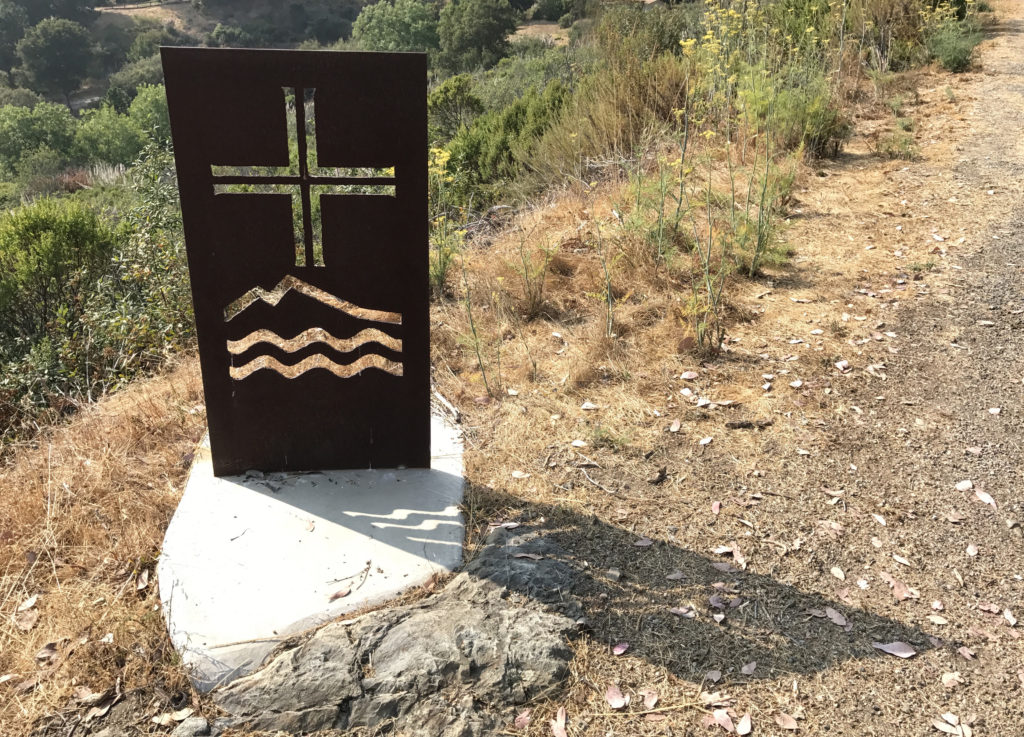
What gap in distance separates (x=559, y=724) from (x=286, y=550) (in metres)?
1.11

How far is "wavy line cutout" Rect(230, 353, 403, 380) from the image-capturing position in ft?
9.41

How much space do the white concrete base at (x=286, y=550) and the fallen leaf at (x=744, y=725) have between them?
1003 mm

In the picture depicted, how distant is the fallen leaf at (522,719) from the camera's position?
1999mm

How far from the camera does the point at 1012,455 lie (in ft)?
10.3

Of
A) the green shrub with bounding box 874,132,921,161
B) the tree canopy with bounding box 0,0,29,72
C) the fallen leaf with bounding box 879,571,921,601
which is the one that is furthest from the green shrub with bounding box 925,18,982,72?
the tree canopy with bounding box 0,0,29,72

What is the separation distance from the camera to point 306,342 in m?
3.60

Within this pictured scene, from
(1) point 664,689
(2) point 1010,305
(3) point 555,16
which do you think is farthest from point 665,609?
(3) point 555,16

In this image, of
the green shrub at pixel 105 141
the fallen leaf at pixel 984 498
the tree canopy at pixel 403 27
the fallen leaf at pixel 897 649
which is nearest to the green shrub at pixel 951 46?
the fallen leaf at pixel 984 498

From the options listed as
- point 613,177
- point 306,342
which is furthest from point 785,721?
point 613,177

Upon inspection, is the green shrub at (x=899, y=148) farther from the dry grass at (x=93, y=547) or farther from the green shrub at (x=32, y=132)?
the green shrub at (x=32, y=132)

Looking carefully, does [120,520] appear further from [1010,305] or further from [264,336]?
[1010,305]

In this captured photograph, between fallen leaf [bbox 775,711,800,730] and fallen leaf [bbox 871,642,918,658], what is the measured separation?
1.37 ft

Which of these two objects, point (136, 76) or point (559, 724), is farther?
point (136, 76)

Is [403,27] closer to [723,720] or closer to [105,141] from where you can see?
[105,141]
